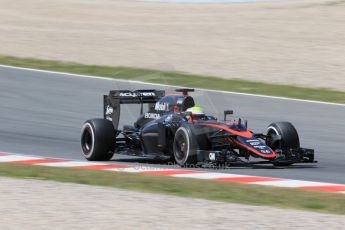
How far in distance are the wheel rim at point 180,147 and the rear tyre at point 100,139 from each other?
108cm

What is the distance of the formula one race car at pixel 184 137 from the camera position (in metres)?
12.4

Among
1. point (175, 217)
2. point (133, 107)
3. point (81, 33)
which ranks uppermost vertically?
point (81, 33)

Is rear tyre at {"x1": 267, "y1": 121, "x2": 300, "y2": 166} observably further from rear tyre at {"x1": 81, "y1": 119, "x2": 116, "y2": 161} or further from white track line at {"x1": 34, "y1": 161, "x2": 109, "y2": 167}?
white track line at {"x1": 34, "y1": 161, "x2": 109, "y2": 167}

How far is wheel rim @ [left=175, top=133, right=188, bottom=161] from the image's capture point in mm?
12422

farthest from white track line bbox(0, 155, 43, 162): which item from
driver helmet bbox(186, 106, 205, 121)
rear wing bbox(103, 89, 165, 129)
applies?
driver helmet bbox(186, 106, 205, 121)

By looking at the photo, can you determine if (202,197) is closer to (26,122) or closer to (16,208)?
(16,208)

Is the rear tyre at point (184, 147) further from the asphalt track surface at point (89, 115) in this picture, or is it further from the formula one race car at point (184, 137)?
the asphalt track surface at point (89, 115)

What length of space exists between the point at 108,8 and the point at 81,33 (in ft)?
16.2

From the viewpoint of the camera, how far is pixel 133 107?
1440 cm

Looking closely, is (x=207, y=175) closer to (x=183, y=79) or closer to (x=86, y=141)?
(x=86, y=141)

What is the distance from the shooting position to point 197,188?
35.7ft

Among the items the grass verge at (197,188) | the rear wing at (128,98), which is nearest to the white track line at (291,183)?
the grass verge at (197,188)

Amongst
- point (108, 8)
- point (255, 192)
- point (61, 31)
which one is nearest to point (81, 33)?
point (61, 31)

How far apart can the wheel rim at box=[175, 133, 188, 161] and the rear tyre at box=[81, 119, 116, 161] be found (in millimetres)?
1075
